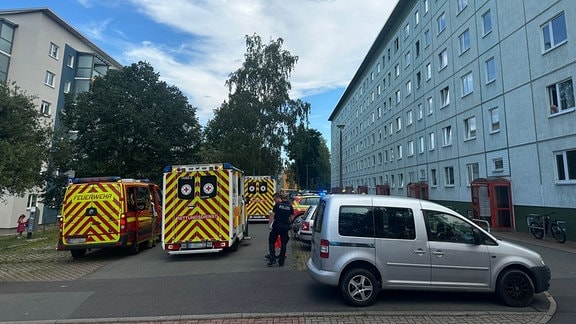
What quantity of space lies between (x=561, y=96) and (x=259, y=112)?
2377 cm

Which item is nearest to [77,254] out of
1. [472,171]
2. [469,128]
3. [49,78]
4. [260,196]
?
[260,196]

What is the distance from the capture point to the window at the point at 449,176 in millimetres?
26203

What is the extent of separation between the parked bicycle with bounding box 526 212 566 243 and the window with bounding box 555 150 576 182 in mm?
1580

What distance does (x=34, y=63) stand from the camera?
3319 centimetres

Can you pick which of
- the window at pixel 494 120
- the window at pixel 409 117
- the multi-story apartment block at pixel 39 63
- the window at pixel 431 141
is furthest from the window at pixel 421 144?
the multi-story apartment block at pixel 39 63

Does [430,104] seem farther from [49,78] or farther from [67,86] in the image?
[67,86]

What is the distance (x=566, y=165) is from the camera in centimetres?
1516

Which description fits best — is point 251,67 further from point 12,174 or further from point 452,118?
point 12,174

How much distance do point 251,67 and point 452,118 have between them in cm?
1847

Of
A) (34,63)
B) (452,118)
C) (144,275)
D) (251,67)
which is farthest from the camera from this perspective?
(251,67)

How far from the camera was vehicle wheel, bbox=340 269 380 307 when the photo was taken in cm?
600

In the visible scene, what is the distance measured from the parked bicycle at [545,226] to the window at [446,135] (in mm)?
11088

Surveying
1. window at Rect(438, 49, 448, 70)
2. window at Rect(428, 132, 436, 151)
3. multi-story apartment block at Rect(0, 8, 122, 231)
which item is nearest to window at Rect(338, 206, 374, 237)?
window at Rect(438, 49, 448, 70)

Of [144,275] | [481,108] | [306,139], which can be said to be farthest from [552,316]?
[306,139]
